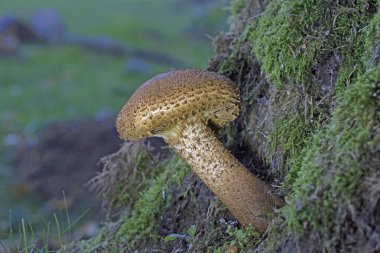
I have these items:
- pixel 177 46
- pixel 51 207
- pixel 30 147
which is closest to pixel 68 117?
pixel 30 147

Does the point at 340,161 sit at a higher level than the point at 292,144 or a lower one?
higher

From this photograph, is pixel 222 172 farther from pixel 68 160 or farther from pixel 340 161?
pixel 68 160

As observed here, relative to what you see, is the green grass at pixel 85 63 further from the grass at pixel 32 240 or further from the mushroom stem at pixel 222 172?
the mushroom stem at pixel 222 172

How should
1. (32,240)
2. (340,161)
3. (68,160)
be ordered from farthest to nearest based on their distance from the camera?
(68,160) < (32,240) < (340,161)

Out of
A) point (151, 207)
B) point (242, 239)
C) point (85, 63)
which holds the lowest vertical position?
point (85, 63)

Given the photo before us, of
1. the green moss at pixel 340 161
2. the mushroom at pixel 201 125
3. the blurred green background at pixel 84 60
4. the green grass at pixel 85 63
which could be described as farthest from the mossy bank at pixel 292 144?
the green grass at pixel 85 63

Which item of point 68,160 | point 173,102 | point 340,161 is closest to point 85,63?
point 68,160

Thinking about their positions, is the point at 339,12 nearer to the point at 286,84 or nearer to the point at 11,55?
the point at 286,84

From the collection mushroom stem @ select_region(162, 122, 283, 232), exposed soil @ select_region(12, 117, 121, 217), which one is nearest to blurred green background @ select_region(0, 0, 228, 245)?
exposed soil @ select_region(12, 117, 121, 217)
